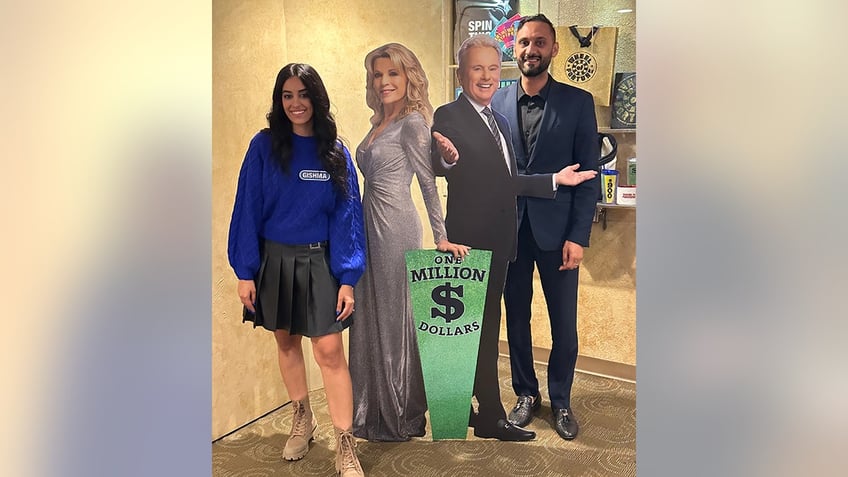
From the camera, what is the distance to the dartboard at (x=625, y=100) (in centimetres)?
310

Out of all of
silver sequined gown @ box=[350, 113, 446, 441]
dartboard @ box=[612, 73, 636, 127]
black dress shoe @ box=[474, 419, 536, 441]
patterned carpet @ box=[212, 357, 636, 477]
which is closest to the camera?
patterned carpet @ box=[212, 357, 636, 477]

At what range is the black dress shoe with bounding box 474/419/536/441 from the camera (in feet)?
8.66

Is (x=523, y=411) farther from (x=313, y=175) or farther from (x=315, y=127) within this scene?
(x=315, y=127)

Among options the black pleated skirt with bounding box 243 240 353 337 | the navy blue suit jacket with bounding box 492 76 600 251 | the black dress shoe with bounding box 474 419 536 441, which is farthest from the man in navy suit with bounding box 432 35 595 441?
the black dress shoe with bounding box 474 419 536 441

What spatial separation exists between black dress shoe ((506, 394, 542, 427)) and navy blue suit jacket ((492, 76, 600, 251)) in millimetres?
703

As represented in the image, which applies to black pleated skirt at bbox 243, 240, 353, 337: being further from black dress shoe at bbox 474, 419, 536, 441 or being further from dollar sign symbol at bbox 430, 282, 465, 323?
→ black dress shoe at bbox 474, 419, 536, 441

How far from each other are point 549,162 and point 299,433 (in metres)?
1.47

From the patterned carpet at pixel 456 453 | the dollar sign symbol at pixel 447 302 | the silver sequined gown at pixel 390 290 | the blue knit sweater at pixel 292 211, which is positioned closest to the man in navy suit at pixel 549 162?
the patterned carpet at pixel 456 453

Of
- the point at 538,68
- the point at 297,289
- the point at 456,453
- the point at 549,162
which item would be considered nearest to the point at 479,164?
the point at 549,162

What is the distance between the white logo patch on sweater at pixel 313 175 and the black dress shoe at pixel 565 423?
1.39 m
